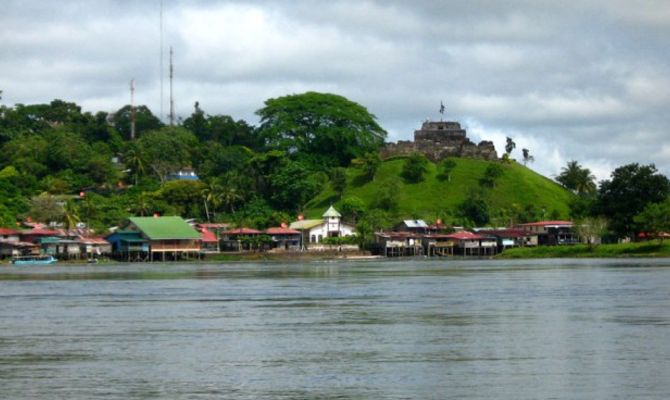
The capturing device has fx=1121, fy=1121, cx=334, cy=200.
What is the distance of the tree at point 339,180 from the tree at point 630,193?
161 ft

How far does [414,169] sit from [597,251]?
47.0 m

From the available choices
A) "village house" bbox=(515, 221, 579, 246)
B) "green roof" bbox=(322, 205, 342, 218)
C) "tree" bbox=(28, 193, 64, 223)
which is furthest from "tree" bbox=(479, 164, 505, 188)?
"tree" bbox=(28, 193, 64, 223)

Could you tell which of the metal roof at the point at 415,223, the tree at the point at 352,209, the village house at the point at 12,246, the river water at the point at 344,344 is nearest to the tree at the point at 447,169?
the metal roof at the point at 415,223

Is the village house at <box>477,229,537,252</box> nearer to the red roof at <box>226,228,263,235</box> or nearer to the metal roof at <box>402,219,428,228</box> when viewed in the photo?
the metal roof at <box>402,219,428,228</box>

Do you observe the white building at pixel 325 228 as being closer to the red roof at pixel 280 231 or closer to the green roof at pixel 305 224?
the green roof at pixel 305 224

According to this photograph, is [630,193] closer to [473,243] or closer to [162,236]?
[473,243]

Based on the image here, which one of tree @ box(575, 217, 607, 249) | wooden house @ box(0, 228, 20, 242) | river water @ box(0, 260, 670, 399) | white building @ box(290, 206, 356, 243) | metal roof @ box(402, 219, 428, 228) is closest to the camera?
river water @ box(0, 260, 670, 399)

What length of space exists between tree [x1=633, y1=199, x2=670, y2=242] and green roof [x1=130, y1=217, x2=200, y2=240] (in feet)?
179

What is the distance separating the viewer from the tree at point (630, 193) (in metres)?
118

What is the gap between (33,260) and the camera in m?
132

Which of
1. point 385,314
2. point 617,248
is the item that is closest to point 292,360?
point 385,314

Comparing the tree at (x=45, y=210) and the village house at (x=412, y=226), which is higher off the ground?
the tree at (x=45, y=210)

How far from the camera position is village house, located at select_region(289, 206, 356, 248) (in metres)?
148

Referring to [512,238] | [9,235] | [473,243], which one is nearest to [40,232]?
[9,235]
